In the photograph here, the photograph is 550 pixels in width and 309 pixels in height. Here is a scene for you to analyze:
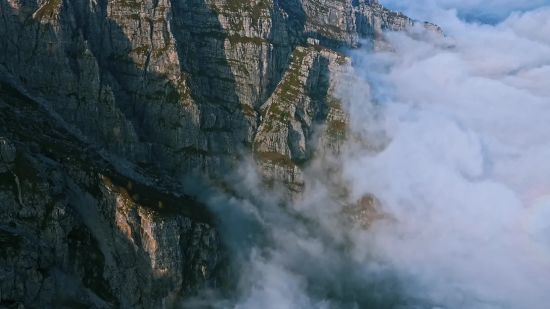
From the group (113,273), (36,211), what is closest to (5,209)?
(36,211)

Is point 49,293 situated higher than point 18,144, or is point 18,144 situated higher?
point 18,144

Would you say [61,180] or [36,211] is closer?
[36,211]

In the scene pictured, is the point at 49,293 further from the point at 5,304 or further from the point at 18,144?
the point at 18,144

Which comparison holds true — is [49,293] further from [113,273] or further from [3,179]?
[3,179]

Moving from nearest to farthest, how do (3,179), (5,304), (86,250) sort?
(5,304), (3,179), (86,250)

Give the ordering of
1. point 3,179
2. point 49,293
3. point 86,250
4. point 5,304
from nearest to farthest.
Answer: point 5,304, point 49,293, point 3,179, point 86,250

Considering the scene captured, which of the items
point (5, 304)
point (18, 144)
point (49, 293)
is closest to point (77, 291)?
point (49, 293)

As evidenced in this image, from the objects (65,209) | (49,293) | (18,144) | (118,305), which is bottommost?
(118,305)

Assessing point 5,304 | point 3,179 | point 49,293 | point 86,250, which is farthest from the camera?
point 86,250

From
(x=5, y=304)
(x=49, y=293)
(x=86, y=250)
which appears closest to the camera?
(x=5, y=304)
